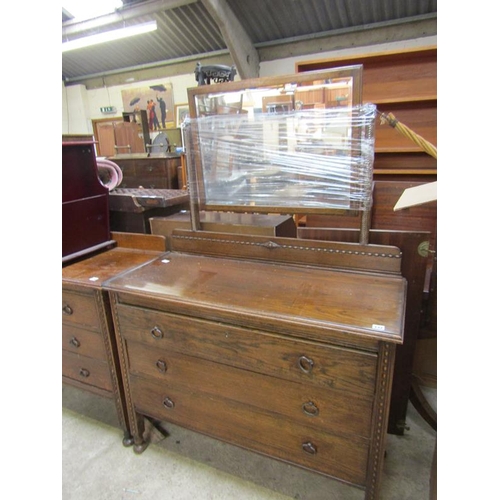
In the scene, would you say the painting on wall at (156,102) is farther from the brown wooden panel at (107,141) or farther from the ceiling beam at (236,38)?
the ceiling beam at (236,38)

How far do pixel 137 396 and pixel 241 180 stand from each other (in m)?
0.97

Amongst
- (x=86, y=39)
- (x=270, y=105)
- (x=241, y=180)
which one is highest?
(x=86, y=39)

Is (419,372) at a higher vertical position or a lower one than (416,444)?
higher

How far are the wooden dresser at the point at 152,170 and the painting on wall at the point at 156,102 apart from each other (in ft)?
8.00

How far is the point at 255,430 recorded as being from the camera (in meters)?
1.13

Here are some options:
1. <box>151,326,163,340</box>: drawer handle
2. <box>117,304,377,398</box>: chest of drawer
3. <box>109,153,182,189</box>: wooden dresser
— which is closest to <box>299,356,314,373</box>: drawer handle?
<box>117,304,377,398</box>: chest of drawer

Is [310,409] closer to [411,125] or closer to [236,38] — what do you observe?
[411,125]

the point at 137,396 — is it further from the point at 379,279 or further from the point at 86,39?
the point at 86,39

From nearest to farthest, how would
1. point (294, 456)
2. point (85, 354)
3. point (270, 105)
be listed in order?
point (294, 456)
point (270, 105)
point (85, 354)

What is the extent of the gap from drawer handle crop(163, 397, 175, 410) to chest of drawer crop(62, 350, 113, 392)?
0.28m

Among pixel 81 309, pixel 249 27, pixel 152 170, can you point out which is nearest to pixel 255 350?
pixel 81 309

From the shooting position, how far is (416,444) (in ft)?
4.72

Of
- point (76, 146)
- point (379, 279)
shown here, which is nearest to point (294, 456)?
point (379, 279)

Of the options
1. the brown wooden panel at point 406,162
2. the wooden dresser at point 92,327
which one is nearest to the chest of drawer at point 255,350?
the wooden dresser at point 92,327
